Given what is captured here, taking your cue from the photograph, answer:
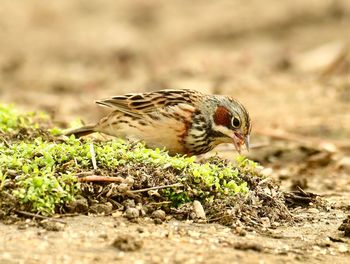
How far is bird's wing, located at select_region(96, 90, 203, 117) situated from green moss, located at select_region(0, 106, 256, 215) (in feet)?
3.72

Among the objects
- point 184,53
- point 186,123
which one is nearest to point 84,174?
point 186,123

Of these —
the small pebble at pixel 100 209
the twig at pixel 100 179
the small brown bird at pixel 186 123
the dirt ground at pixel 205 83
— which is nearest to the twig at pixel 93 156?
the twig at pixel 100 179

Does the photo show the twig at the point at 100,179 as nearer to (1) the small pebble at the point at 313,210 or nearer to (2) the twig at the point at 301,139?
(1) the small pebble at the point at 313,210

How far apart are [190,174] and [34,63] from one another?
1072 cm

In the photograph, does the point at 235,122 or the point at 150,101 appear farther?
the point at 150,101


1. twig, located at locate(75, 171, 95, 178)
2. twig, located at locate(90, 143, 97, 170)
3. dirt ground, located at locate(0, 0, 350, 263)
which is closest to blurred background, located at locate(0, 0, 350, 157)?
dirt ground, located at locate(0, 0, 350, 263)

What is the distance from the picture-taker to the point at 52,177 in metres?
6.06

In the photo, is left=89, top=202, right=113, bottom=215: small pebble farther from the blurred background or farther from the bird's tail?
the blurred background

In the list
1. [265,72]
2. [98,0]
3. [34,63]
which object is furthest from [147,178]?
[98,0]

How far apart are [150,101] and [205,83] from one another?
654 centimetres

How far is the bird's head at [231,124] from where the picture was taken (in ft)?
25.7

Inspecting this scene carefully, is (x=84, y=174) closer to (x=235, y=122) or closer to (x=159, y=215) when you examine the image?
(x=159, y=215)

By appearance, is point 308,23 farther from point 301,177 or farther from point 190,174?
point 190,174

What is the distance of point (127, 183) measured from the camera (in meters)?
6.29
